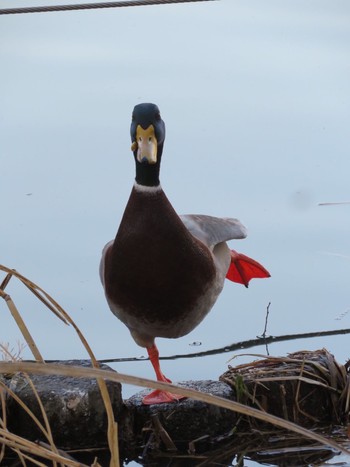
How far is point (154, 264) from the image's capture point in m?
2.30

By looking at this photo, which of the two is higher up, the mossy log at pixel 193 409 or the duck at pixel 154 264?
the duck at pixel 154 264

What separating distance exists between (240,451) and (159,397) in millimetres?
249

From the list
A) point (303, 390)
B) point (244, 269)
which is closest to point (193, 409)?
point (303, 390)

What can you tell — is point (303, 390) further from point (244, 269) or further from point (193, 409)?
point (244, 269)

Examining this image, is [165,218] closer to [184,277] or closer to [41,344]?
[184,277]

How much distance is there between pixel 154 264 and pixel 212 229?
378 mm

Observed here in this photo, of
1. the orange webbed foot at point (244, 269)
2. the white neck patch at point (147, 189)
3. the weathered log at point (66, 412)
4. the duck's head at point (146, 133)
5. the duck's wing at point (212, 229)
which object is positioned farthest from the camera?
the orange webbed foot at point (244, 269)

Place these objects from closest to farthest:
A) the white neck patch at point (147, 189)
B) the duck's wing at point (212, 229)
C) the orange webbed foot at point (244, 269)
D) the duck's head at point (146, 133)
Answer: the duck's head at point (146, 133), the white neck patch at point (147, 189), the duck's wing at point (212, 229), the orange webbed foot at point (244, 269)

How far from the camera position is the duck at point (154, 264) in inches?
89.2

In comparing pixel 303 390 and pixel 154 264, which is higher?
pixel 154 264

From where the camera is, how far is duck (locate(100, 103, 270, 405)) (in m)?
2.27

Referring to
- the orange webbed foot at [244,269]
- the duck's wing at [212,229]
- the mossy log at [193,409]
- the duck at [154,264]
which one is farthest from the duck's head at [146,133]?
the orange webbed foot at [244,269]

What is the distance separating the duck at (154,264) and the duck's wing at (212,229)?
0.48 ft

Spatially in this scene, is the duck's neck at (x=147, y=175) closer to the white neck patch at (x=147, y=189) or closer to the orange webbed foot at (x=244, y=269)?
A: the white neck patch at (x=147, y=189)
